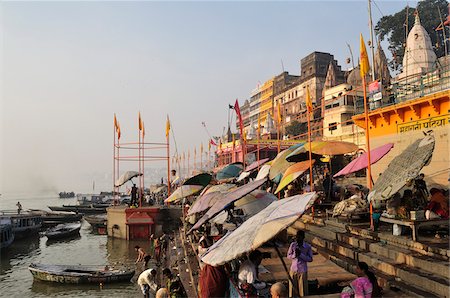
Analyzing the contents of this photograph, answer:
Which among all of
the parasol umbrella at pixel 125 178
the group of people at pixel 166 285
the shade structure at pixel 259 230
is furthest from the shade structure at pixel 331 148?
the parasol umbrella at pixel 125 178

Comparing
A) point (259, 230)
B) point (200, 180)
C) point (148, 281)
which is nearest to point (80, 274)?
point (148, 281)

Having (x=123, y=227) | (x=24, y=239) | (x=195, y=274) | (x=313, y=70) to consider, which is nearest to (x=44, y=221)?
(x=24, y=239)

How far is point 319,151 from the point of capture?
483 inches

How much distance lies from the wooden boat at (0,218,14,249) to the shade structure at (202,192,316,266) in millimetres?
26233

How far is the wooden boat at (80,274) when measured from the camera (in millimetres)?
15992

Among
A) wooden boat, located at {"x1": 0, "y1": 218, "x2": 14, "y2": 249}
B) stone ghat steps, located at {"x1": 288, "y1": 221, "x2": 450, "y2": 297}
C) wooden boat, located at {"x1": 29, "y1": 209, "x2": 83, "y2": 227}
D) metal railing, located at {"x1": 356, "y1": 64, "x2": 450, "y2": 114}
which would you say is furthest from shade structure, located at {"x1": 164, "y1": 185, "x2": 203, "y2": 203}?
wooden boat, located at {"x1": 29, "y1": 209, "x2": 83, "y2": 227}

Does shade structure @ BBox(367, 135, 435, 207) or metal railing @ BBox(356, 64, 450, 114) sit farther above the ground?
metal railing @ BBox(356, 64, 450, 114)

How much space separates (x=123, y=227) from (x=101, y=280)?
32.4 ft

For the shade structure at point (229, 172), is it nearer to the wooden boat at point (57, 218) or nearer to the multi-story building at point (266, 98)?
the wooden boat at point (57, 218)

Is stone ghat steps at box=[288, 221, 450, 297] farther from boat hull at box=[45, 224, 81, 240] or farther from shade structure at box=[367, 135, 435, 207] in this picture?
boat hull at box=[45, 224, 81, 240]

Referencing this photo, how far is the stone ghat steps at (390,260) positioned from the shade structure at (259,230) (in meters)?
2.76

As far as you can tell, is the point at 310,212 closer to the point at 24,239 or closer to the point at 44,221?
the point at 24,239

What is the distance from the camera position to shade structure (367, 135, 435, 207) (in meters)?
7.02

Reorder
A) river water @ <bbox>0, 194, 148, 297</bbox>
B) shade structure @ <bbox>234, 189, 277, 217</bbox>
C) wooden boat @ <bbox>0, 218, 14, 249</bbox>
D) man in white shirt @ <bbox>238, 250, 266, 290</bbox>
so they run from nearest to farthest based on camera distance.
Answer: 1. man in white shirt @ <bbox>238, 250, 266, 290</bbox>
2. shade structure @ <bbox>234, 189, 277, 217</bbox>
3. river water @ <bbox>0, 194, 148, 297</bbox>
4. wooden boat @ <bbox>0, 218, 14, 249</bbox>
